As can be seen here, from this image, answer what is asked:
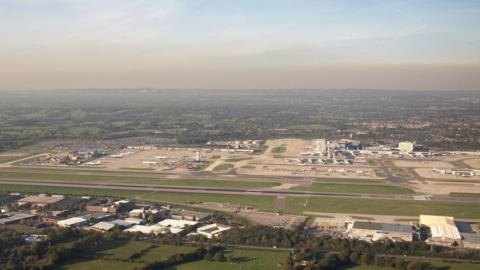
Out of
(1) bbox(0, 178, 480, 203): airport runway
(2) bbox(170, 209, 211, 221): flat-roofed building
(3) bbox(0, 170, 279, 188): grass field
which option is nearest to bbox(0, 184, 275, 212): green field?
(1) bbox(0, 178, 480, 203): airport runway

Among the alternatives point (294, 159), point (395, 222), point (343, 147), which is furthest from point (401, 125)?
point (395, 222)

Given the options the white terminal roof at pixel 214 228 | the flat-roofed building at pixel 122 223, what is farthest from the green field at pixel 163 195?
the flat-roofed building at pixel 122 223

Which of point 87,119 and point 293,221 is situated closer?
point 293,221

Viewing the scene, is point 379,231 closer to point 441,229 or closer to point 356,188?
point 441,229

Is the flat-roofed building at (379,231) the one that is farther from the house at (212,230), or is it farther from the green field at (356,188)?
the green field at (356,188)

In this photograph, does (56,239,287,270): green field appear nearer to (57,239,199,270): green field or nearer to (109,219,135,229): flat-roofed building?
(57,239,199,270): green field

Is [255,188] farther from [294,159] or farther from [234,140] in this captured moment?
[234,140]
